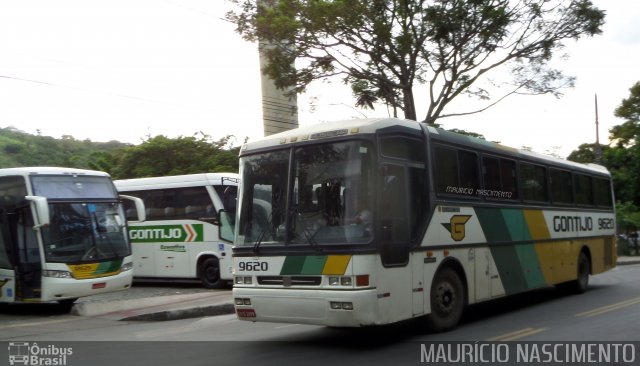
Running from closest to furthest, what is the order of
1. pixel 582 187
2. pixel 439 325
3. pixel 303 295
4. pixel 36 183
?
pixel 303 295, pixel 439 325, pixel 36 183, pixel 582 187

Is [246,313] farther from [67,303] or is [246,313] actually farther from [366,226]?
[67,303]

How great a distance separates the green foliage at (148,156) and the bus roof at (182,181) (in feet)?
30.1

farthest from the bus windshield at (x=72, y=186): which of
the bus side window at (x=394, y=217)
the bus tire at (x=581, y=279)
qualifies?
the bus tire at (x=581, y=279)

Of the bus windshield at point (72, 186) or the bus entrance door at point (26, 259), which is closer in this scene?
the bus entrance door at point (26, 259)

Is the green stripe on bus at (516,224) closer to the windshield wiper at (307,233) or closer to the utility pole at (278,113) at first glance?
the windshield wiper at (307,233)

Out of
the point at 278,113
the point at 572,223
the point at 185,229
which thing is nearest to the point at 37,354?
the point at 185,229

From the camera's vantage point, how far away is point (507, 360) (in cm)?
772

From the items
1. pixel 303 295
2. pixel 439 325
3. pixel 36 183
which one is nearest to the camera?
pixel 303 295

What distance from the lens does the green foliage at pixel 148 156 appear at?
98.2ft

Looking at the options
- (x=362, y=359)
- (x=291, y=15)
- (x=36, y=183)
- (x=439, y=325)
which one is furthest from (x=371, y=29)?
(x=362, y=359)

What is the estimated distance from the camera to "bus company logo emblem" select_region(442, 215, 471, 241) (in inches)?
389

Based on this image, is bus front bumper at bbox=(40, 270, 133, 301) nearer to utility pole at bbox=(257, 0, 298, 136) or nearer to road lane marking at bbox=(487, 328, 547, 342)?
road lane marking at bbox=(487, 328, 547, 342)

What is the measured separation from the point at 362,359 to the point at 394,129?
313 centimetres

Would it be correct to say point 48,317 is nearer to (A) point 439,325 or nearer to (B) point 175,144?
(A) point 439,325
